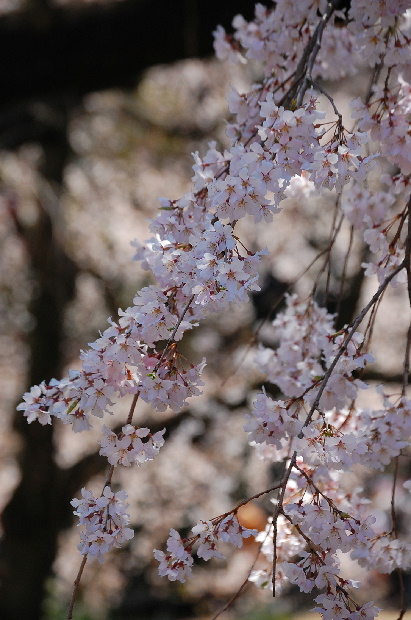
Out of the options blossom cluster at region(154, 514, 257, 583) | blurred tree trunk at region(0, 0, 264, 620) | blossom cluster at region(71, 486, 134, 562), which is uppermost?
blurred tree trunk at region(0, 0, 264, 620)

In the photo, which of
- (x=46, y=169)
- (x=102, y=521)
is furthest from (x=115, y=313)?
(x=102, y=521)

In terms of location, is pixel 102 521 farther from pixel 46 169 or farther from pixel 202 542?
pixel 46 169

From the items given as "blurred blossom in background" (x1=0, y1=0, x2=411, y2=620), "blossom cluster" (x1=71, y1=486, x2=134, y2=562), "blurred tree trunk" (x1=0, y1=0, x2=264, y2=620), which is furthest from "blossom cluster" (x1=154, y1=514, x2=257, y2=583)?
"blurred blossom in background" (x1=0, y1=0, x2=411, y2=620)

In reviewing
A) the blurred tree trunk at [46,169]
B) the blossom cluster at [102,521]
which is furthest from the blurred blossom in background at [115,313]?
the blossom cluster at [102,521]

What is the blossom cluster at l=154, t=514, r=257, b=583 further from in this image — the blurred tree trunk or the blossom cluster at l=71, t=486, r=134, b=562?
the blurred tree trunk

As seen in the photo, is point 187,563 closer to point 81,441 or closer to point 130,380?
point 130,380

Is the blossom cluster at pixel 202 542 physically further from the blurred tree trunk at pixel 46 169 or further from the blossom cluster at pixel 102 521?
the blurred tree trunk at pixel 46 169

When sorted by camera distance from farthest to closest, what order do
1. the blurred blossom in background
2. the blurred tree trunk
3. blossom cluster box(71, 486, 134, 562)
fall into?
the blurred blossom in background → the blurred tree trunk → blossom cluster box(71, 486, 134, 562)

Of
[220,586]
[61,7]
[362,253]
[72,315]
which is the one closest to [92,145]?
[72,315]

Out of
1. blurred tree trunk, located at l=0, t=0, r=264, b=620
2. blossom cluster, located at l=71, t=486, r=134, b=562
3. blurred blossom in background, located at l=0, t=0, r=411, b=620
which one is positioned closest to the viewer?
blossom cluster, located at l=71, t=486, r=134, b=562

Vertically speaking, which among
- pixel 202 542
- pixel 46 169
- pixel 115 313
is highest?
pixel 46 169

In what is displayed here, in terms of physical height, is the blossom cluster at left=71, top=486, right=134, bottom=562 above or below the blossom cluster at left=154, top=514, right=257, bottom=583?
above

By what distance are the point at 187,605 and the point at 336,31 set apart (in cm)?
487

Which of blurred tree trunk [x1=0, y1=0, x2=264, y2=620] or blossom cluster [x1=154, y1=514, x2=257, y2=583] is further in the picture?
blurred tree trunk [x1=0, y1=0, x2=264, y2=620]
